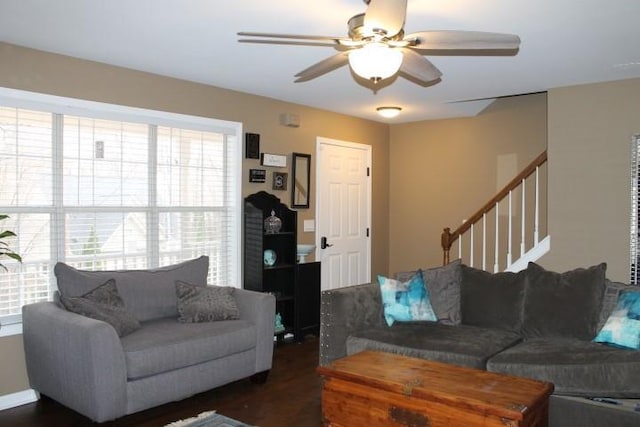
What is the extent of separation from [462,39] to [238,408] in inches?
105

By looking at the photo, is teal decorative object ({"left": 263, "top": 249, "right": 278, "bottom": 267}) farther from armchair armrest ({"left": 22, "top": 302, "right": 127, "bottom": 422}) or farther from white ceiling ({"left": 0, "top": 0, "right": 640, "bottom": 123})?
armchair armrest ({"left": 22, "top": 302, "right": 127, "bottom": 422})

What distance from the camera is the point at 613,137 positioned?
184 inches

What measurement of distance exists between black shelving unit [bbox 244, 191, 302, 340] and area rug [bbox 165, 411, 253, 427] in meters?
1.71

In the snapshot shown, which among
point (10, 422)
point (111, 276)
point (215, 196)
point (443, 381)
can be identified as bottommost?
point (10, 422)

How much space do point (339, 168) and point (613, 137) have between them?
282 cm

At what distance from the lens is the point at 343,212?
6371 mm

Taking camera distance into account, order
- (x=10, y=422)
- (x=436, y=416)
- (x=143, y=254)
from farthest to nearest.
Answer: (x=143, y=254)
(x=10, y=422)
(x=436, y=416)

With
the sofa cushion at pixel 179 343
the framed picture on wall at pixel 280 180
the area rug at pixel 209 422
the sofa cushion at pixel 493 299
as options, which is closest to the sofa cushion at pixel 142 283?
the sofa cushion at pixel 179 343

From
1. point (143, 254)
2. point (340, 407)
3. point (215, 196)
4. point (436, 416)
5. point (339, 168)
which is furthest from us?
point (339, 168)

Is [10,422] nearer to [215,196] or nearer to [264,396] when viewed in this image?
[264,396]

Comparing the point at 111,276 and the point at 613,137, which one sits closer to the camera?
the point at 111,276

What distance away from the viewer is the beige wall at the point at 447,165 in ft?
20.0

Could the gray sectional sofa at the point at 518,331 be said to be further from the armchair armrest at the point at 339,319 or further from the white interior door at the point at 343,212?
the white interior door at the point at 343,212

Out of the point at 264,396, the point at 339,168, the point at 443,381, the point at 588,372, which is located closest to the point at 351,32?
the point at 443,381
